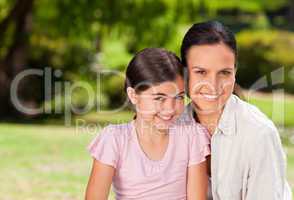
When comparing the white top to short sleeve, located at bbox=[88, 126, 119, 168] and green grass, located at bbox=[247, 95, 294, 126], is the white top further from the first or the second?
green grass, located at bbox=[247, 95, 294, 126]

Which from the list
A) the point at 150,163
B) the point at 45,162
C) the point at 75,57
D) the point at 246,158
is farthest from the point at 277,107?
the point at 246,158

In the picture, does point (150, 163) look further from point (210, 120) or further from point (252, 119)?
point (252, 119)

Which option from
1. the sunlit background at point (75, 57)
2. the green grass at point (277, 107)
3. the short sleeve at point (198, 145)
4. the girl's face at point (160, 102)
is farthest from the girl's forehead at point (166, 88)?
the green grass at point (277, 107)

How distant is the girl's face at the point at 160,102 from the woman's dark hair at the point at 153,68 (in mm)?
25

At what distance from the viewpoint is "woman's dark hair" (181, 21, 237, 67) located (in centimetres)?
289

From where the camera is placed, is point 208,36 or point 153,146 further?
point 153,146

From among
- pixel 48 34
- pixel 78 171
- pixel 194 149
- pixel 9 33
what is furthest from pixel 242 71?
pixel 194 149

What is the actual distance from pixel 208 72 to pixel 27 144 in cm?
707

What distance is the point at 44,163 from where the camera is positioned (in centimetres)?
805

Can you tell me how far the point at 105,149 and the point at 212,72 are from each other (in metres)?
0.57

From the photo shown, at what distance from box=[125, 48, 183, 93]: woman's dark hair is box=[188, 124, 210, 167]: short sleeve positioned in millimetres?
286

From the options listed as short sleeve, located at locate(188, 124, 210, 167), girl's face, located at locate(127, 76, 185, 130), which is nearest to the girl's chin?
girl's face, located at locate(127, 76, 185, 130)

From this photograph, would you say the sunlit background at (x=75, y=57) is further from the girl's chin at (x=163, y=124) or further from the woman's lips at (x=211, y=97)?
the woman's lips at (x=211, y=97)

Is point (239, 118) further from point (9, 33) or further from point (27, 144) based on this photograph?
point (9, 33)
